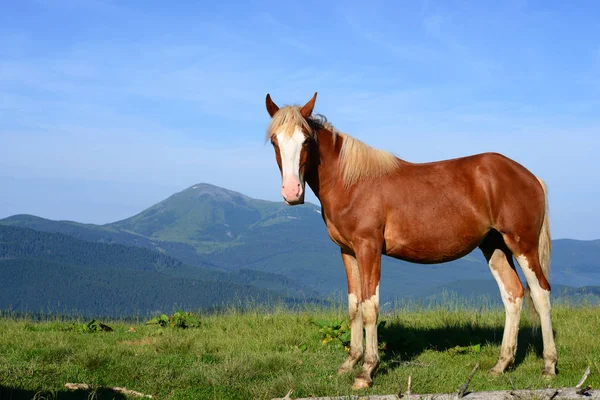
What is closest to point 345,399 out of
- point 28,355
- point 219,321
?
point 28,355

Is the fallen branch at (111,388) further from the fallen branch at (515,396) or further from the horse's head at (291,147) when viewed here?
the horse's head at (291,147)

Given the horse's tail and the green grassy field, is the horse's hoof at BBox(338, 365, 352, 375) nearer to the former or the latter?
the green grassy field

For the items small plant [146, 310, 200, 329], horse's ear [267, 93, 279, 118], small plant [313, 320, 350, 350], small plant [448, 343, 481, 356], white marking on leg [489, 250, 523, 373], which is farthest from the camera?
small plant [146, 310, 200, 329]

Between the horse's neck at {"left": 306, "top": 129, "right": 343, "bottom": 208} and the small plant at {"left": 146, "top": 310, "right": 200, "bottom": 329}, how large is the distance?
5483 millimetres

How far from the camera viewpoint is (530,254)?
835cm

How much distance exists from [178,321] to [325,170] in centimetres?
593

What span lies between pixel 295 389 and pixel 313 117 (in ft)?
12.0

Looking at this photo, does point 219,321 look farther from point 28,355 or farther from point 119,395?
point 119,395

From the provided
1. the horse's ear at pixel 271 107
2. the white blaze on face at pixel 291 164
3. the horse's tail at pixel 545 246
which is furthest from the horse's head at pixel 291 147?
the horse's tail at pixel 545 246

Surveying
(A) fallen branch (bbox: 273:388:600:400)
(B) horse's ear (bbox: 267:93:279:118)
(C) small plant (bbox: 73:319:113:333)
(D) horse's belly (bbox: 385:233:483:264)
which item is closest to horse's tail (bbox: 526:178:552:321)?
(D) horse's belly (bbox: 385:233:483:264)

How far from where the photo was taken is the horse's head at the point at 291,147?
724 centimetres

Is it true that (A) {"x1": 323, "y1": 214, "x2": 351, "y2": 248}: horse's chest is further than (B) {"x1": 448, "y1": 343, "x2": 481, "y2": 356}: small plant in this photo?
No

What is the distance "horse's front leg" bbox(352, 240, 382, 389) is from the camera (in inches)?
301

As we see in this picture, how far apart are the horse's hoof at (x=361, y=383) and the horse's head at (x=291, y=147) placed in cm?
236
